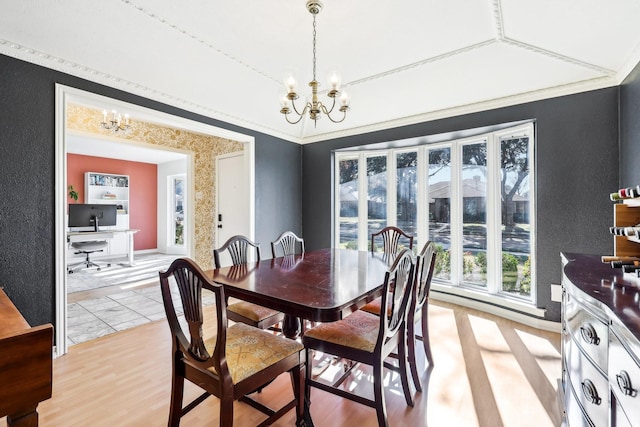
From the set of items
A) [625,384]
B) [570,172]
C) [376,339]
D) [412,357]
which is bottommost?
[412,357]

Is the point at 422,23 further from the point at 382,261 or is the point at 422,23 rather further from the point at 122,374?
the point at 122,374

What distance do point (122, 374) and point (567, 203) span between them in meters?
3.97

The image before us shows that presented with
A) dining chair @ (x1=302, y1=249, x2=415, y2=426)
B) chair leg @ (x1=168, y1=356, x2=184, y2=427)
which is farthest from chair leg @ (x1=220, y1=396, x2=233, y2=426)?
dining chair @ (x1=302, y1=249, x2=415, y2=426)

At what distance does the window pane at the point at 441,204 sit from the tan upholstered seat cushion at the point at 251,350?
287 cm

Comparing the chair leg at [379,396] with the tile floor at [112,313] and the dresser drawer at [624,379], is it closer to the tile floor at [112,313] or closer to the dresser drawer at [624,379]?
the dresser drawer at [624,379]

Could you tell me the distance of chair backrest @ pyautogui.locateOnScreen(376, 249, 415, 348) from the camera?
4.83ft

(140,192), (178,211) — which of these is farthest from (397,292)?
(140,192)

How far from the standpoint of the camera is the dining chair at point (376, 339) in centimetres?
150

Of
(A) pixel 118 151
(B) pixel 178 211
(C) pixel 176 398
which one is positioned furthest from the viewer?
(B) pixel 178 211

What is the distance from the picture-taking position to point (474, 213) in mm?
3615

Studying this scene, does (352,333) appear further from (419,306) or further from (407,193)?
(407,193)

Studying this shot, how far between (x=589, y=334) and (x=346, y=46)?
253 cm

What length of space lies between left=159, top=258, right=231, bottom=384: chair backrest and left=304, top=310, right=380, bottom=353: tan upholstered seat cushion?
0.58m

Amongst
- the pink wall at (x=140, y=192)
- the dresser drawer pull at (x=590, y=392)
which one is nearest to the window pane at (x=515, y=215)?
the dresser drawer pull at (x=590, y=392)
